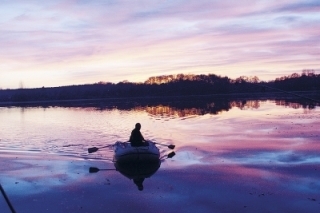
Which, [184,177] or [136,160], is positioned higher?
[136,160]

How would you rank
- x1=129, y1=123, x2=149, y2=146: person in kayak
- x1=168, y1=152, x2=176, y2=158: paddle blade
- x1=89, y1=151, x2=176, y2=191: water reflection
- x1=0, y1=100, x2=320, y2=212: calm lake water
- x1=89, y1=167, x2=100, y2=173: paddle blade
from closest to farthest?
x1=0, y1=100, x2=320, y2=212: calm lake water < x1=89, y1=151, x2=176, y2=191: water reflection < x1=89, y1=167, x2=100, y2=173: paddle blade < x1=129, y1=123, x2=149, y2=146: person in kayak < x1=168, y1=152, x2=176, y2=158: paddle blade

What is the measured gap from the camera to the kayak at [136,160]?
18438 millimetres

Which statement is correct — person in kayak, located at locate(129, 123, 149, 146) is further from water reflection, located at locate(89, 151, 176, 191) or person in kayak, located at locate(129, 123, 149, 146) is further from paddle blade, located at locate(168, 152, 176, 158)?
paddle blade, located at locate(168, 152, 176, 158)

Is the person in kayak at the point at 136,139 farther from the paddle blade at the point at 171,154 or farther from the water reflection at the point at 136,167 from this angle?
the paddle blade at the point at 171,154

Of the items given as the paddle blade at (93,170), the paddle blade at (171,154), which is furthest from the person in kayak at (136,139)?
the paddle blade at (171,154)

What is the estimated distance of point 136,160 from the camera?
18.5 meters

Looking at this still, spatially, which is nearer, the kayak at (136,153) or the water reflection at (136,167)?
the water reflection at (136,167)

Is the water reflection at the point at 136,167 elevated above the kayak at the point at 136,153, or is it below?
below

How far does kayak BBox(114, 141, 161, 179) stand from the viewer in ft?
60.5

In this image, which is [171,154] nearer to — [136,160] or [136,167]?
[136,167]

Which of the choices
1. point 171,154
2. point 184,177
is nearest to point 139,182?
point 184,177

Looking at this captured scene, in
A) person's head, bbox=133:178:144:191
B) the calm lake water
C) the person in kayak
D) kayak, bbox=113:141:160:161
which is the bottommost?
person's head, bbox=133:178:144:191

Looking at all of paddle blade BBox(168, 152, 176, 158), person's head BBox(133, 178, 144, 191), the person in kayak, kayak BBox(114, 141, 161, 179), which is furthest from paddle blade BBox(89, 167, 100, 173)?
paddle blade BBox(168, 152, 176, 158)

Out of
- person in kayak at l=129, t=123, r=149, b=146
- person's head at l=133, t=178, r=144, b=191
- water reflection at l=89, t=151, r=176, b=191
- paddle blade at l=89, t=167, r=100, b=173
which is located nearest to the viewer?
person's head at l=133, t=178, r=144, b=191
